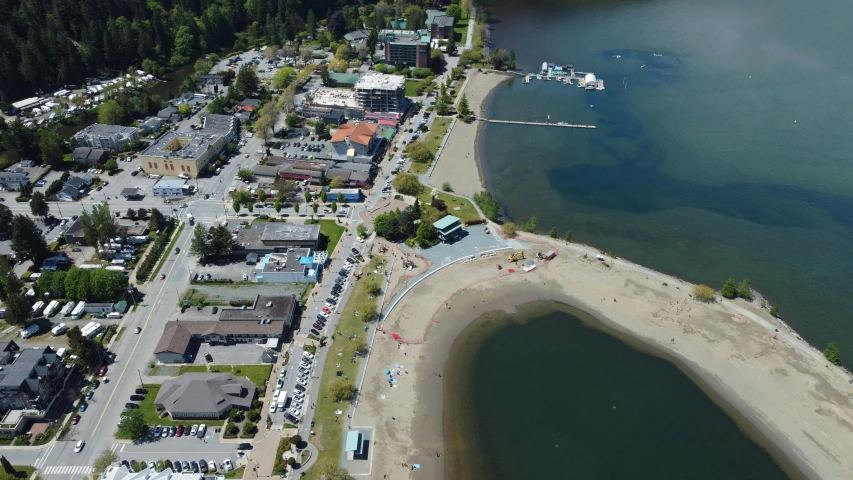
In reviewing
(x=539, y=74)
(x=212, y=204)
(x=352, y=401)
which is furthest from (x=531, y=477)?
(x=539, y=74)

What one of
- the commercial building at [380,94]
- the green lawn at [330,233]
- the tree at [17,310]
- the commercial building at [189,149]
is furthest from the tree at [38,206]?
the commercial building at [380,94]

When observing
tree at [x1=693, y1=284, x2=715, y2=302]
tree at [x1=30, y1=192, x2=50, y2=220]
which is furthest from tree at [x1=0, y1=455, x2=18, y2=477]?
tree at [x1=693, y1=284, x2=715, y2=302]

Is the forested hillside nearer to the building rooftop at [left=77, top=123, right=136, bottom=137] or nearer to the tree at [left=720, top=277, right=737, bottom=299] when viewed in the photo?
the building rooftop at [left=77, top=123, right=136, bottom=137]

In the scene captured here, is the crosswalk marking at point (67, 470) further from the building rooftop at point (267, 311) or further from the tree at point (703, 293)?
the tree at point (703, 293)

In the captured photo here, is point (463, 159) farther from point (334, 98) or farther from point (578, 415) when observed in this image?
point (578, 415)

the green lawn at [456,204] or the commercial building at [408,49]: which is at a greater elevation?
the commercial building at [408,49]

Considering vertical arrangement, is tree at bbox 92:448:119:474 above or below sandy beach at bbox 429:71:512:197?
below
